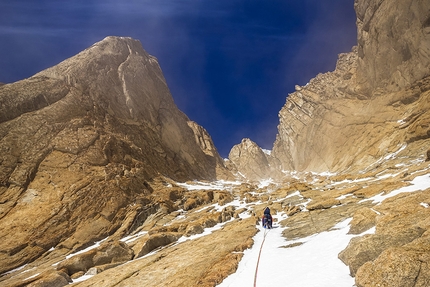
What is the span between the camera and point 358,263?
918 centimetres

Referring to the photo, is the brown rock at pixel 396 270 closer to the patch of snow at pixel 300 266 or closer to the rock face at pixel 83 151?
the patch of snow at pixel 300 266

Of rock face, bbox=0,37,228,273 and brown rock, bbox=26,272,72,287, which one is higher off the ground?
rock face, bbox=0,37,228,273

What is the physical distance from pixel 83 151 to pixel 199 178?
5014 cm

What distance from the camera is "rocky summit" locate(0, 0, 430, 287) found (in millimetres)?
13125

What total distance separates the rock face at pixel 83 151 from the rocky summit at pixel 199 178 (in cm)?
37

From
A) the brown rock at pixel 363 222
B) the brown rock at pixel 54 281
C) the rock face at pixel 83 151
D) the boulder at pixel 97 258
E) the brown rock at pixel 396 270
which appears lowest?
the brown rock at pixel 396 270

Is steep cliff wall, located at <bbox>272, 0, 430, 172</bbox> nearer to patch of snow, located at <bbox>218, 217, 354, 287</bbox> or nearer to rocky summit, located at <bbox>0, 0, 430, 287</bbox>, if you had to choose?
rocky summit, located at <bbox>0, 0, 430, 287</bbox>

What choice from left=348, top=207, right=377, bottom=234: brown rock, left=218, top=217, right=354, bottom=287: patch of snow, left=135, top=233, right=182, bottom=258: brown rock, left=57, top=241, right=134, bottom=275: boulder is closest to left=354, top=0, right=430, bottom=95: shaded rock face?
left=348, top=207, right=377, bottom=234: brown rock

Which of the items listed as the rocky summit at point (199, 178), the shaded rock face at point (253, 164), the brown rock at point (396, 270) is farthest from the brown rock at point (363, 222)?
the shaded rock face at point (253, 164)

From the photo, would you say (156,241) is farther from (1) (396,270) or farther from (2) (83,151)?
(2) (83,151)

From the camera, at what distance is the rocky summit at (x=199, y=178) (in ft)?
43.1

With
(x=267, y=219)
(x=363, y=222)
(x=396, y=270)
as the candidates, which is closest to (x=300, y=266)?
(x=363, y=222)

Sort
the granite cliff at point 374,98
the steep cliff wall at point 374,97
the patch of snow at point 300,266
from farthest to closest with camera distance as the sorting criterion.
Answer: the steep cliff wall at point 374,97
the granite cliff at point 374,98
the patch of snow at point 300,266

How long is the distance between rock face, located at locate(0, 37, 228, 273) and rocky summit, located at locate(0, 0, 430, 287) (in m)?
0.37
